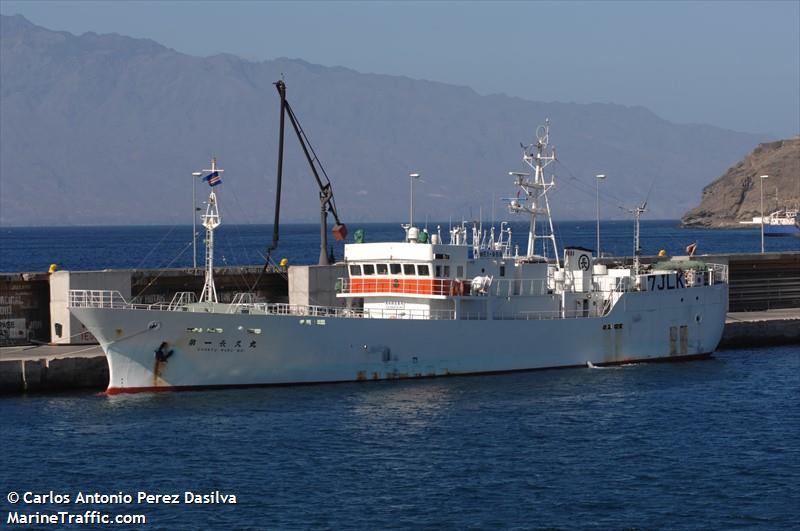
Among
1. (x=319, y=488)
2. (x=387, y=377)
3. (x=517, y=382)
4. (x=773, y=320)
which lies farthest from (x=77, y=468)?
(x=773, y=320)

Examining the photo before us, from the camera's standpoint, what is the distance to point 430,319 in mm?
42781

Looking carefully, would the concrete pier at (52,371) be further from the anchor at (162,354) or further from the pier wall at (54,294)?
the anchor at (162,354)

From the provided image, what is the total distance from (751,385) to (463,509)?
63.7ft

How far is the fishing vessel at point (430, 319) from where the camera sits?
131 ft

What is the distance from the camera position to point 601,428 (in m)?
36.5

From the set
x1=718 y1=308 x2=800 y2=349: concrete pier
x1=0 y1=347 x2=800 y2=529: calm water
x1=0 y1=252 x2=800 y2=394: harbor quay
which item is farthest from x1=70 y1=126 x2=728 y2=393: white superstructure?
x1=718 y1=308 x2=800 y2=349: concrete pier

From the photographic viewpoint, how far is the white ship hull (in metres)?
39.7

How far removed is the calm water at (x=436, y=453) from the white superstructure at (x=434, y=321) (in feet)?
2.77

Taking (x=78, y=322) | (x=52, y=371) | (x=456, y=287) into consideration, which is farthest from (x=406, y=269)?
(x=52, y=371)

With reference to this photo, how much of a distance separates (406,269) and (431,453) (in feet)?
39.2

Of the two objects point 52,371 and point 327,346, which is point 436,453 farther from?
point 52,371

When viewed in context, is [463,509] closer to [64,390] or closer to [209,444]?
[209,444]

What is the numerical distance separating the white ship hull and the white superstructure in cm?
4

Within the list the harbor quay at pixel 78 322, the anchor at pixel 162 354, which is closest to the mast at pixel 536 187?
the harbor quay at pixel 78 322
